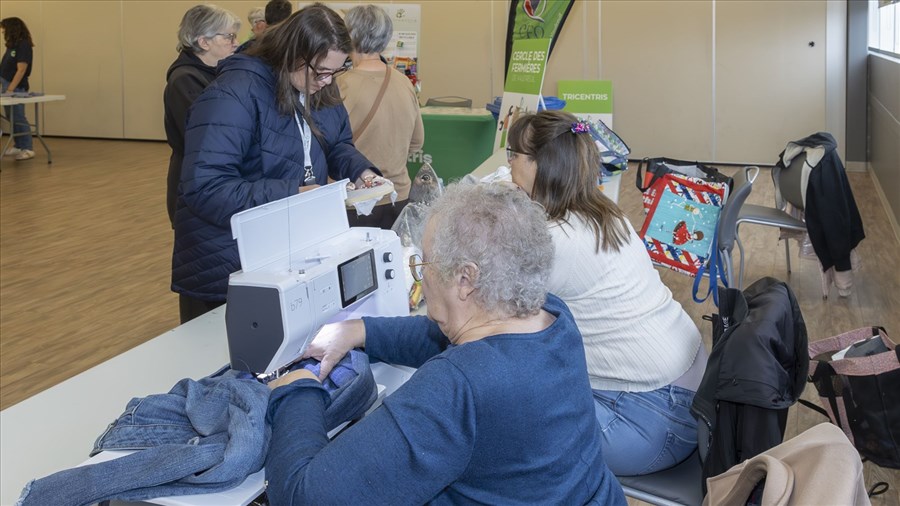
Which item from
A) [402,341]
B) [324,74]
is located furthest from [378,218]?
[402,341]

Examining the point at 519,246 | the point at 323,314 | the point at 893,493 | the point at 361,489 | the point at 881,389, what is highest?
the point at 519,246

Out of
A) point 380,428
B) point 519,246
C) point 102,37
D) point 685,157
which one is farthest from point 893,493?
point 102,37

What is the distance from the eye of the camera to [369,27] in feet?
12.3

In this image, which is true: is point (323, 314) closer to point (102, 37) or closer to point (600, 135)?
point (600, 135)

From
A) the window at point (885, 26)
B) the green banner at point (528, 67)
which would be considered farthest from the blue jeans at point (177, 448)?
the window at point (885, 26)

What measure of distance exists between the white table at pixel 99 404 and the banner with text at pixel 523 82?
11.5ft

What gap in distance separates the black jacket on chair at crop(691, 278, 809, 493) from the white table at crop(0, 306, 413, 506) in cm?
67

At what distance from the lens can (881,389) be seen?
259cm

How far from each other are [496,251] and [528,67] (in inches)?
182

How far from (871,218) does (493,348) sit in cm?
613

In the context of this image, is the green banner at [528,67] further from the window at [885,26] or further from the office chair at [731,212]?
the window at [885,26]

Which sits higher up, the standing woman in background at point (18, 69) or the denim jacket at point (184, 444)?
the standing woman in background at point (18, 69)

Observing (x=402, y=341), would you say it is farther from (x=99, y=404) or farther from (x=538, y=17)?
(x=538, y=17)

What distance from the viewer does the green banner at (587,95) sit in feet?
30.5
